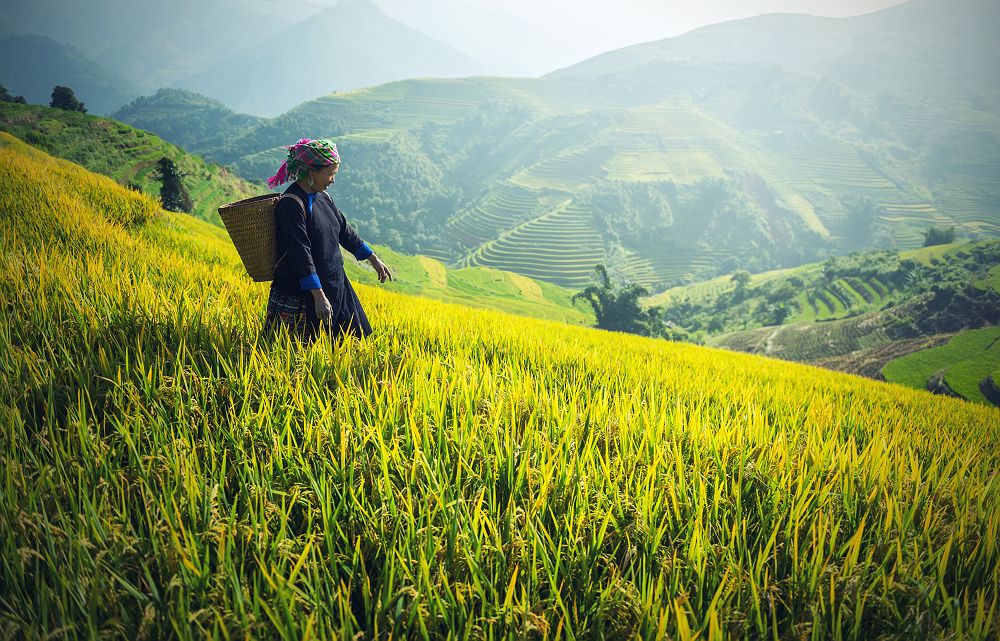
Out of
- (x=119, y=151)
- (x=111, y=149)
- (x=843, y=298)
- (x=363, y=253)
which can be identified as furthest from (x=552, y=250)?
(x=363, y=253)

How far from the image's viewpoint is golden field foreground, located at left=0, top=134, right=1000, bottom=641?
1.08 metres

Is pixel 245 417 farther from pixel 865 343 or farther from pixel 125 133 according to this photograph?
pixel 865 343

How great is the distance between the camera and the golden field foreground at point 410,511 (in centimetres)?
108

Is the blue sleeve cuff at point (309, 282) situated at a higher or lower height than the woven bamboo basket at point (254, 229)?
lower

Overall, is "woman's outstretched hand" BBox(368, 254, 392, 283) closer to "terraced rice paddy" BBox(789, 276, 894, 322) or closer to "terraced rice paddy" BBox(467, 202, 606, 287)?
"terraced rice paddy" BBox(789, 276, 894, 322)

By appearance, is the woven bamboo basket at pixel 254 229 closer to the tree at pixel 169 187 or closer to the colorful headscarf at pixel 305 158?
the colorful headscarf at pixel 305 158

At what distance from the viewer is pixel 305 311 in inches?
131

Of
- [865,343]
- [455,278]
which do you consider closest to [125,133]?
[455,278]

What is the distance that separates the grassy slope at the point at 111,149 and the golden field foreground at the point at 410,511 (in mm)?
59592

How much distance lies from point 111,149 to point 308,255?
8283 centimetres

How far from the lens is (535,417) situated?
2094 mm

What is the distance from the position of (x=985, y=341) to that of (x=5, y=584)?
96.3 metres

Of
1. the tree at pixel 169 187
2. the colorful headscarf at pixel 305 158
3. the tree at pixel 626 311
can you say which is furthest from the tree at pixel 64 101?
the colorful headscarf at pixel 305 158

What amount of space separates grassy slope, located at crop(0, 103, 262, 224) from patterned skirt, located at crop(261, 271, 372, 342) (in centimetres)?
5839
